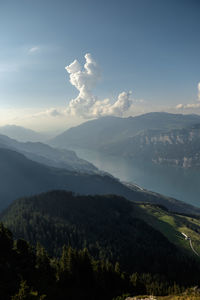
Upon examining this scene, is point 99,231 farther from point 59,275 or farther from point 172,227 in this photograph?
point 59,275

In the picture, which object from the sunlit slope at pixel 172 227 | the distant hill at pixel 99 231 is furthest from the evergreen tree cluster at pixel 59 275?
the sunlit slope at pixel 172 227

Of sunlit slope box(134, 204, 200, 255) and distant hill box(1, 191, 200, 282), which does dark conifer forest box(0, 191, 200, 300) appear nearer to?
distant hill box(1, 191, 200, 282)

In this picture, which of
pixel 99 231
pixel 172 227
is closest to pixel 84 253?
pixel 99 231

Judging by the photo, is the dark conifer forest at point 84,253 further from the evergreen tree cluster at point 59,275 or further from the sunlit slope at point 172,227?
the sunlit slope at point 172,227

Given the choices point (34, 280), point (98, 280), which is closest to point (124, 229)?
point (98, 280)

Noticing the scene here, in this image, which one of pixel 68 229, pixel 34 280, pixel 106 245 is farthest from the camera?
pixel 68 229

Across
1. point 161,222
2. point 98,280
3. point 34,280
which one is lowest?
point 161,222

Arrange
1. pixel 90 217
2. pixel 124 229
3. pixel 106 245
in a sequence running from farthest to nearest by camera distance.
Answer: pixel 90 217
pixel 124 229
pixel 106 245

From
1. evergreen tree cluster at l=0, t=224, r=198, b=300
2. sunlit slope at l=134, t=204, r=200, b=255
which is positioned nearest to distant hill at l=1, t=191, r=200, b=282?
sunlit slope at l=134, t=204, r=200, b=255

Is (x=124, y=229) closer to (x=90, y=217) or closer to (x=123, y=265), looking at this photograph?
(x=90, y=217)
